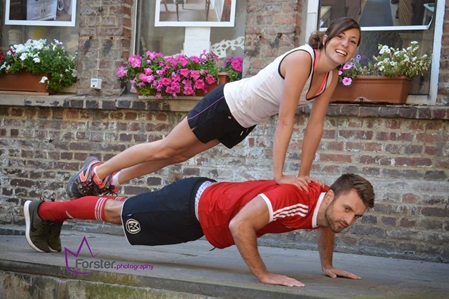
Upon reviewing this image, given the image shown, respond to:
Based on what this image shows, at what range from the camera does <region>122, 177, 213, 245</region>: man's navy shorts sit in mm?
4582

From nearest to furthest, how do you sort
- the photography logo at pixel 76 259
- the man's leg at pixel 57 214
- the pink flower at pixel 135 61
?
the photography logo at pixel 76 259 < the man's leg at pixel 57 214 < the pink flower at pixel 135 61

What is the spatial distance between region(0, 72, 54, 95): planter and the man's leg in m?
3.05

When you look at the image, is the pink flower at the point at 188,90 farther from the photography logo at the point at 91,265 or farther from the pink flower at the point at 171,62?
the photography logo at the point at 91,265

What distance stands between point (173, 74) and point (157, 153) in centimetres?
220

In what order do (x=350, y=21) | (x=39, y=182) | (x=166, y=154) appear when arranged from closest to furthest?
(x=350, y=21) → (x=166, y=154) → (x=39, y=182)

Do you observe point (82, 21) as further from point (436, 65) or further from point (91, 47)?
point (436, 65)

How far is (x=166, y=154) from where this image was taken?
5.11 meters

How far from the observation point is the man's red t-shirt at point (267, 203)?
4.21 meters

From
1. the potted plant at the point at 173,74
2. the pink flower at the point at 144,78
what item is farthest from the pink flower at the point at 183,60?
the pink flower at the point at 144,78

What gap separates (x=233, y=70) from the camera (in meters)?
7.32

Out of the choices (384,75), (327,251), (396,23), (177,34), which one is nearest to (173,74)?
(177,34)

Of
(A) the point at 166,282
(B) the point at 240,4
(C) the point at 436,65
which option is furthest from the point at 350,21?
(B) the point at 240,4

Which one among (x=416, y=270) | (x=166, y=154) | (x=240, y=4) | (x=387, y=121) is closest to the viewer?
(x=166, y=154)

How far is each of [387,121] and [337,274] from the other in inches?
89.2
